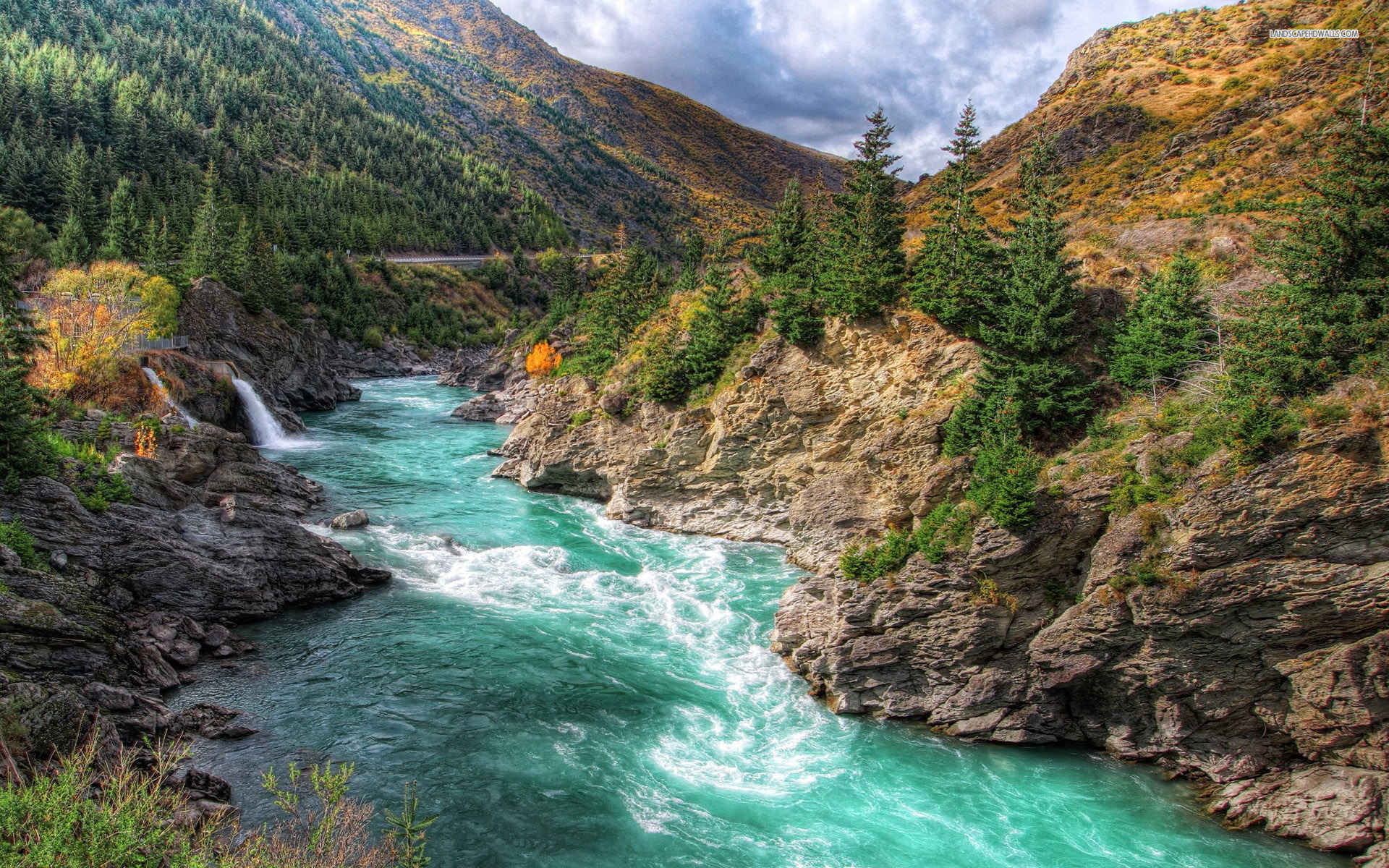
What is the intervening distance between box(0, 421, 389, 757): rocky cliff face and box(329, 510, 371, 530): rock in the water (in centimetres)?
177

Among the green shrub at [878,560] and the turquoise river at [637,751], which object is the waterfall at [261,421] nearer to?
the turquoise river at [637,751]

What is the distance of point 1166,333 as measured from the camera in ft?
81.3

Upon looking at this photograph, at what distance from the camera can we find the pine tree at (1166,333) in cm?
2370

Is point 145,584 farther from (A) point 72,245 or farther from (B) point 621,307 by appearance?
(A) point 72,245

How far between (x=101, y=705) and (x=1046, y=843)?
22.4 meters

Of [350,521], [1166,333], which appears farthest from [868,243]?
[350,521]

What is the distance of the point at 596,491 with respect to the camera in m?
41.5

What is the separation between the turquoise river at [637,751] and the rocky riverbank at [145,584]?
129 cm

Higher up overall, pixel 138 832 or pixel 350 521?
pixel 138 832

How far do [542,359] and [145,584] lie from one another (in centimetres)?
5227

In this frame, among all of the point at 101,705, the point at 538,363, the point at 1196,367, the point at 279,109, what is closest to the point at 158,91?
the point at 279,109

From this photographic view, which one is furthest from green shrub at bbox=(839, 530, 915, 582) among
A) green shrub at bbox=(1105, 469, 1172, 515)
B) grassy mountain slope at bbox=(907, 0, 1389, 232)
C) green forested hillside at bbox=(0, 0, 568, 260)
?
green forested hillside at bbox=(0, 0, 568, 260)

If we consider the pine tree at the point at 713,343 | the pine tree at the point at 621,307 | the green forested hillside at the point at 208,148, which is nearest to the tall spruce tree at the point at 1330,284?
the pine tree at the point at 713,343

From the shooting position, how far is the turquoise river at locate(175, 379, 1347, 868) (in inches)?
617
